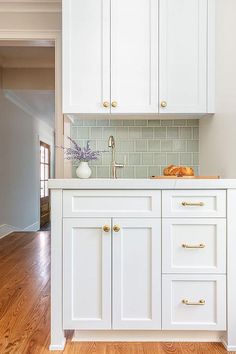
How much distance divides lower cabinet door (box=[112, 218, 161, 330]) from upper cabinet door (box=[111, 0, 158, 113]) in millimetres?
Result: 826

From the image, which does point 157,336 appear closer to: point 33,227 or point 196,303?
Answer: point 196,303

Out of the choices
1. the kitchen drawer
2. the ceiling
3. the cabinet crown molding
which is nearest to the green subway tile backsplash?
the kitchen drawer

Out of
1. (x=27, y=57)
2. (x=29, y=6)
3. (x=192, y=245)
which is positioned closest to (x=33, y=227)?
(x=27, y=57)

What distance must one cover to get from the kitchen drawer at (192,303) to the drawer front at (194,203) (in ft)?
1.12

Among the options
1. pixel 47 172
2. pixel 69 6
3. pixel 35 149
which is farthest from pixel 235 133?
pixel 47 172

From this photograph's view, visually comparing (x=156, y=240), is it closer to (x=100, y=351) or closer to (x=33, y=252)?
(x=100, y=351)

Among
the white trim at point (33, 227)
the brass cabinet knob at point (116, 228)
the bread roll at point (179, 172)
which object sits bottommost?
the white trim at point (33, 227)

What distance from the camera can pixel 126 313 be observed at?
5.57 ft

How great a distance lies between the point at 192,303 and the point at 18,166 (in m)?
5.13

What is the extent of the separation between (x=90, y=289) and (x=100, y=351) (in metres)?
0.33

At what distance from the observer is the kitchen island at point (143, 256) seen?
1680 mm

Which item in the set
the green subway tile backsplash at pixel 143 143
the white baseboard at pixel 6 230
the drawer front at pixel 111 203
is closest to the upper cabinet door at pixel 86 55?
the green subway tile backsplash at pixel 143 143

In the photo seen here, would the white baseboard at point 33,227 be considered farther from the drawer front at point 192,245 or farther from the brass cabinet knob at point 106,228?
the drawer front at point 192,245

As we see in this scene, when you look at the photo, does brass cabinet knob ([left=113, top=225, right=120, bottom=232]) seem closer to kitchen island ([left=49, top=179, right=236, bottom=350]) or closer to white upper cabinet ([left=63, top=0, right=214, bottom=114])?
kitchen island ([left=49, top=179, right=236, bottom=350])
